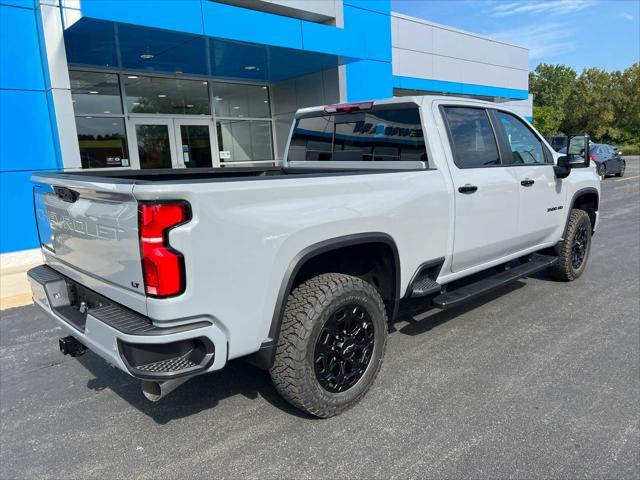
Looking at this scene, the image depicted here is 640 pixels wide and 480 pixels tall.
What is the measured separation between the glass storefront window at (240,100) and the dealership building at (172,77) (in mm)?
30

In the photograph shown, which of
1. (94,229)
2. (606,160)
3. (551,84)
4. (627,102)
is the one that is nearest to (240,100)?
(94,229)

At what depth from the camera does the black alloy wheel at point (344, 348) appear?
2.97 metres

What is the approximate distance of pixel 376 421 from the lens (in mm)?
3014

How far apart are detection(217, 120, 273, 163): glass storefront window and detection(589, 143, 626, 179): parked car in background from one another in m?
15.0

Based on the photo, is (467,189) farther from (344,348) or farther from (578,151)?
(578,151)

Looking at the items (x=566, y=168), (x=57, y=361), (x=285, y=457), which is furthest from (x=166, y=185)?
(x=566, y=168)

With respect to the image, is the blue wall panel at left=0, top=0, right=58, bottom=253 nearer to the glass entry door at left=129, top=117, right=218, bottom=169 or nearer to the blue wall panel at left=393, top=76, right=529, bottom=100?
the glass entry door at left=129, top=117, right=218, bottom=169

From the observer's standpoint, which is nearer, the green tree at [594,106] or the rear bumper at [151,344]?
the rear bumper at [151,344]

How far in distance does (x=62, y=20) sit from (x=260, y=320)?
7.51 meters

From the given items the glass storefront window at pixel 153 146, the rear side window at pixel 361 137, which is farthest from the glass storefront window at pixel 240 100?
the rear side window at pixel 361 137

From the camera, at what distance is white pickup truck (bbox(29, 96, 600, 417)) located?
2301 mm

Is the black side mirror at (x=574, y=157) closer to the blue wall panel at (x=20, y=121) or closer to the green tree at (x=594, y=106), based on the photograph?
the blue wall panel at (x=20, y=121)

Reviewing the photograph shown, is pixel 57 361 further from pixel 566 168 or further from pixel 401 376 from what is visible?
pixel 566 168

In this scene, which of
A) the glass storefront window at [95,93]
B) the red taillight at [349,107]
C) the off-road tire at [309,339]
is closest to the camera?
the off-road tire at [309,339]
